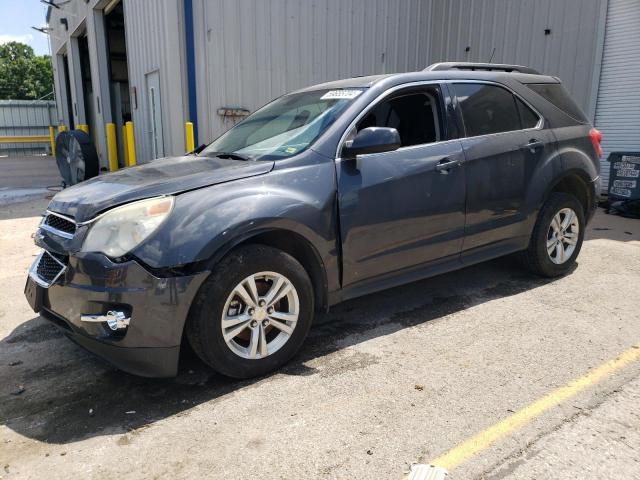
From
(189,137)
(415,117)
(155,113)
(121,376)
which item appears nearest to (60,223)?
(121,376)

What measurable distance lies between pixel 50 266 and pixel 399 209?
222 cm

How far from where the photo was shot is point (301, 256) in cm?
326

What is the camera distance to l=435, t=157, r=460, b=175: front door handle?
3748 mm

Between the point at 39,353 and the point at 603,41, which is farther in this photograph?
the point at 603,41

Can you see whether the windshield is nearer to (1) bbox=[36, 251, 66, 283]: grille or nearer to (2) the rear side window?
(1) bbox=[36, 251, 66, 283]: grille

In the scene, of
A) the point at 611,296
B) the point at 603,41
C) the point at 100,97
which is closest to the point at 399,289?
the point at 611,296

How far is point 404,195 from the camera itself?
3.55 meters

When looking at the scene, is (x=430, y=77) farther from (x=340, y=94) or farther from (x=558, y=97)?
(x=558, y=97)

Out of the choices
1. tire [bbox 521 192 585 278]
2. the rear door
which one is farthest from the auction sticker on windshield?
tire [bbox 521 192 585 278]

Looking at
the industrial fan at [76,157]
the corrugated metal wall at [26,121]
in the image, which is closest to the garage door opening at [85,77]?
the industrial fan at [76,157]

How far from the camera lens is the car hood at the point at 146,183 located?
2.87 metres

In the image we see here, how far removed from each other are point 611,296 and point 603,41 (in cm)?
745

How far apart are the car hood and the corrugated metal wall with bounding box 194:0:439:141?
21.9ft

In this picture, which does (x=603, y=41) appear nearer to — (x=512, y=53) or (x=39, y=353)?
(x=512, y=53)
